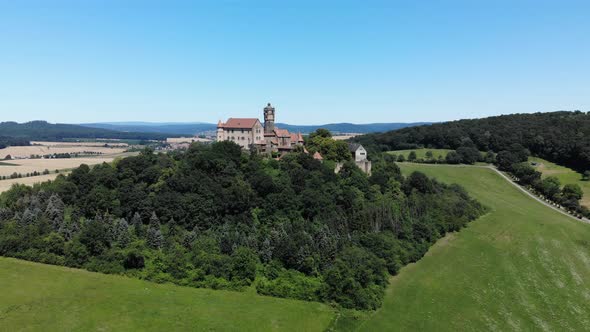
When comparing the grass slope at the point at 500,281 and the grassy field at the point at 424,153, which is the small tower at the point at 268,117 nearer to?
the grass slope at the point at 500,281

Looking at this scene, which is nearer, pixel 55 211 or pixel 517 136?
pixel 55 211

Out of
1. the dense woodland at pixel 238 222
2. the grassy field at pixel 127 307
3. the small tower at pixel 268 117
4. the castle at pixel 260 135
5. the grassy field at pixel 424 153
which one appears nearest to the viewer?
the grassy field at pixel 127 307

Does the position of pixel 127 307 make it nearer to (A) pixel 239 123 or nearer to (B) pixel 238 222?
(B) pixel 238 222

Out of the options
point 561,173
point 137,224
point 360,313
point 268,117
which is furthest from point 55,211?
point 561,173

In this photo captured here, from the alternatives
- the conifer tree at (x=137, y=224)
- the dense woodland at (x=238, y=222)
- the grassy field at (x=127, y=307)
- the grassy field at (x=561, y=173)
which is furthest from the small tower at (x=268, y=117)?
the grassy field at (x=561, y=173)

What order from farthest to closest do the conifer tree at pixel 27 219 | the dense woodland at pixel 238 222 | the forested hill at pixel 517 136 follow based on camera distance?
the forested hill at pixel 517 136, the conifer tree at pixel 27 219, the dense woodland at pixel 238 222

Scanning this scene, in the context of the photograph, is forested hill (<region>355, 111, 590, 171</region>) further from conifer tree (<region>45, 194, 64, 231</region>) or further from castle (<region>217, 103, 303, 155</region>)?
conifer tree (<region>45, 194, 64, 231</region>)

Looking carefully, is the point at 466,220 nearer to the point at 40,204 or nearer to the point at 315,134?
the point at 315,134
